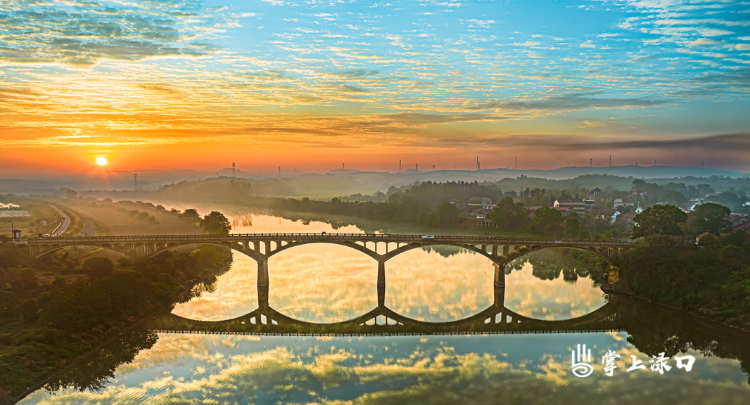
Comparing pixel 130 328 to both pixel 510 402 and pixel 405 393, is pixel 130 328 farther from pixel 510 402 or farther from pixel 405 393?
pixel 510 402

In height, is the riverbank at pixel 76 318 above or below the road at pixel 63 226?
below

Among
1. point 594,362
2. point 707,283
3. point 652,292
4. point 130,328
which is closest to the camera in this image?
point 594,362

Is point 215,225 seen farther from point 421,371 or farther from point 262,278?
point 421,371

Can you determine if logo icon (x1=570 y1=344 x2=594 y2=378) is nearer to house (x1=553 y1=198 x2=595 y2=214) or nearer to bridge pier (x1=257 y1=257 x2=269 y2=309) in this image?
bridge pier (x1=257 y1=257 x2=269 y2=309)

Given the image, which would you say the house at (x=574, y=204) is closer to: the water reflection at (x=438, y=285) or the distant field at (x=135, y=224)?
the water reflection at (x=438, y=285)

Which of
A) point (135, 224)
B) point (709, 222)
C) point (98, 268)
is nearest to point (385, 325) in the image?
point (98, 268)

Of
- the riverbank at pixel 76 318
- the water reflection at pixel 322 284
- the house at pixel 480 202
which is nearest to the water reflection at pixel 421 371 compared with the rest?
the riverbank at pixel 76 318

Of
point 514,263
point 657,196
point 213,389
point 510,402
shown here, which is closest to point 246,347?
point 213,389
